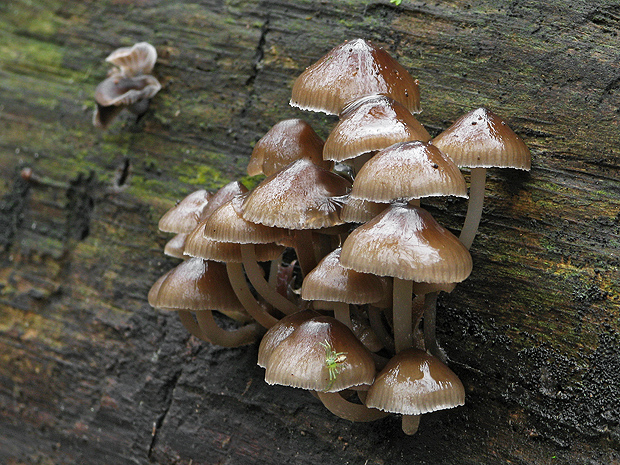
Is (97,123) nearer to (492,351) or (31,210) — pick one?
(31,210)

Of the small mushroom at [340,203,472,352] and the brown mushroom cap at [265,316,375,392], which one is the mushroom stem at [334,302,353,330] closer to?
the brown mushroom cap at [265,316,375,392]

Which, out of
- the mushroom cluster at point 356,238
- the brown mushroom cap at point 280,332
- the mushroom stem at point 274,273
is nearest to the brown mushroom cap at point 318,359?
the mushroom cluster at point 356,238

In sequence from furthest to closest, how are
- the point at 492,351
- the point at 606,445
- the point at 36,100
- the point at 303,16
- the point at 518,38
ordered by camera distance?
the point at 36,100 → the point at 303,16 → the point at 518,38 → the point at 492,351 → the point at 606,445

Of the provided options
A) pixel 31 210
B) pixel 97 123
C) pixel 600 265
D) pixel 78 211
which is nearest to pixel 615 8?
pixel 600 265

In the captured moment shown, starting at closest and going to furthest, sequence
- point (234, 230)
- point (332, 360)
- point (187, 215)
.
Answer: point (332, 360) → point (234, 230) → point (187, 215)

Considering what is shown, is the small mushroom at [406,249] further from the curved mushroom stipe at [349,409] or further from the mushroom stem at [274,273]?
the mushroom stem at [274,273]

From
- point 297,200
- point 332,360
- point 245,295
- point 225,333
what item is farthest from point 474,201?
point 225,333

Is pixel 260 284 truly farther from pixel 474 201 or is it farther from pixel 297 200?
pixel 474 201
